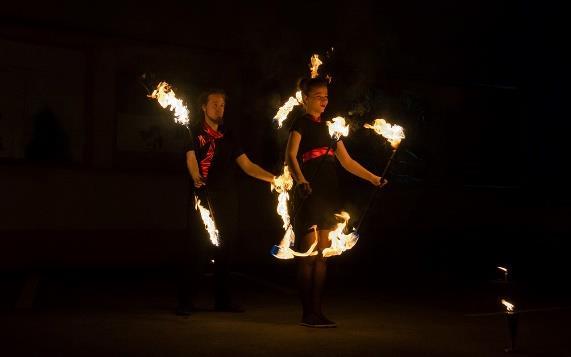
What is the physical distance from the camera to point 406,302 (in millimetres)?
10500

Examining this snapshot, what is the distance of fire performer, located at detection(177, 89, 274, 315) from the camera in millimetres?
9102

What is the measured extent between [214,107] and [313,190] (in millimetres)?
1412

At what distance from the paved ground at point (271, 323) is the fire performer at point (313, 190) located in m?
0.34

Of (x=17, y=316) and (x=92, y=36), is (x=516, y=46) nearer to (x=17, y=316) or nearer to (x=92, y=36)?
(x=92, y=36)

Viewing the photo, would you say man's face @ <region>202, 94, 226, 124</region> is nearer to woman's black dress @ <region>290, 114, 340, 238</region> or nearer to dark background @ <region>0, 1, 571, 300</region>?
dark background @ <region>0, 1, 571, 300</region>

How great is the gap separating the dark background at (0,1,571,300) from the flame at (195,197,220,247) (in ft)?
2.60

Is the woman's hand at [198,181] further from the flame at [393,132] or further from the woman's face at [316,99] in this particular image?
the flame at [393,132]

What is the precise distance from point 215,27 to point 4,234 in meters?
4.33

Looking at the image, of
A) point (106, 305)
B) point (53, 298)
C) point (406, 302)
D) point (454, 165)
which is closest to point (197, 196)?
point (106, 305)

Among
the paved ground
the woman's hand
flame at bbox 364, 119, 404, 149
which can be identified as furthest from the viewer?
the woman's hand

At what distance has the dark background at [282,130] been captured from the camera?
12.9 meters

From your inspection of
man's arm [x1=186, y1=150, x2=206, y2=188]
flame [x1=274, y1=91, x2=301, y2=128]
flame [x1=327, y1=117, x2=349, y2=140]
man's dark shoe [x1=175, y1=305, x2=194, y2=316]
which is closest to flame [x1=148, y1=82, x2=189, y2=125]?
man's arm [x1=186, y1=150, x2=206, y2=188]

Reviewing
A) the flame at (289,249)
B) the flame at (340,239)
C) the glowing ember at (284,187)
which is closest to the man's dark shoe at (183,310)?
the flame at (289,249)

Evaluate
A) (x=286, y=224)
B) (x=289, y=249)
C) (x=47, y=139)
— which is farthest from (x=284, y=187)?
(x=47, y=139)
